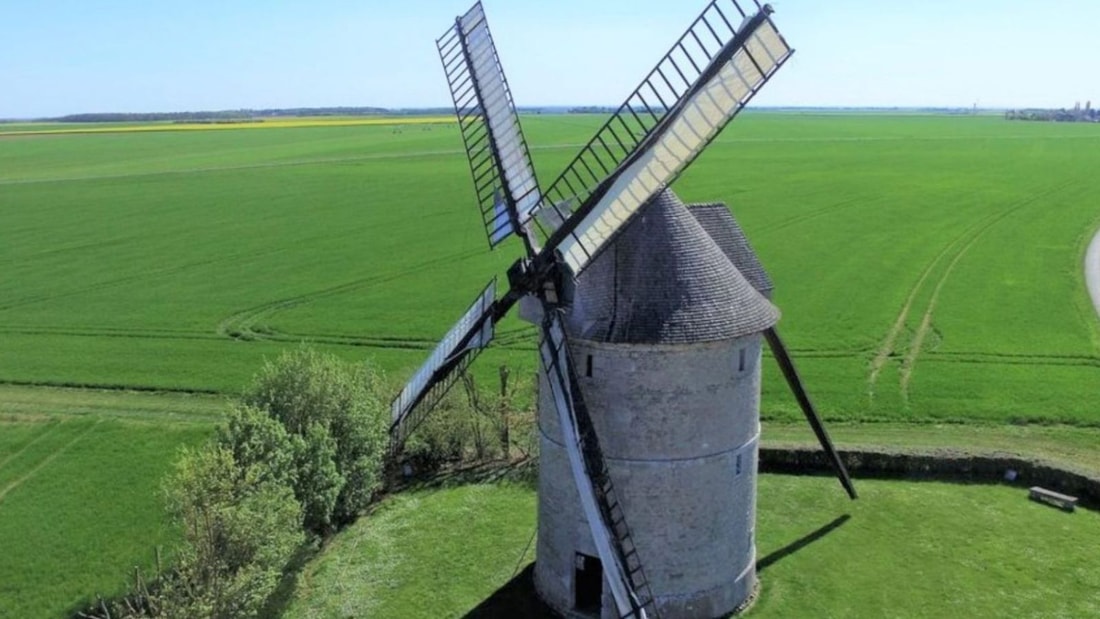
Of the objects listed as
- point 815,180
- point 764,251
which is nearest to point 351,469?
point 764,251

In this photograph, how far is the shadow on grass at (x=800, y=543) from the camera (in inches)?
934

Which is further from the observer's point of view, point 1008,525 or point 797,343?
point 797,343

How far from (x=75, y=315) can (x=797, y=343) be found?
4137 cm

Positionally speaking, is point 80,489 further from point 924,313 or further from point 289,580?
point 924,313

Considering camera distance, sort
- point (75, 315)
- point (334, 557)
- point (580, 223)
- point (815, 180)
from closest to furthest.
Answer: point (580, 223) < point (334, 557) < point (75, 315) < point (815, 180)

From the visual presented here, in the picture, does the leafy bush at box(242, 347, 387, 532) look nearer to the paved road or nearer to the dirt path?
the dirt path

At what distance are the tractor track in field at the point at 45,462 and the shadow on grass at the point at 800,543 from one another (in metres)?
24.2

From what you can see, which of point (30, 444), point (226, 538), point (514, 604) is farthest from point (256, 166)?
point (514, 604)

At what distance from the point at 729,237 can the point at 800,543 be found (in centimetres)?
891

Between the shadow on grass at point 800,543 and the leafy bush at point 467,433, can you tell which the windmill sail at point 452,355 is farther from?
the shadow on grass at point 800,543

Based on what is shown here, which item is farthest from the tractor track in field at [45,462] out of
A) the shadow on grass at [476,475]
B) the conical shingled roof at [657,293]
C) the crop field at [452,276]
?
the conical shingled roof at [657,293]

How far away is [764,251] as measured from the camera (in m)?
67.6

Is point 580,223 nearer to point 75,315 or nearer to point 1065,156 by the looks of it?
point 75,315

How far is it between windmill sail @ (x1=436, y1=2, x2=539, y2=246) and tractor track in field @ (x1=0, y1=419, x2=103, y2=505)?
65.9 ft
